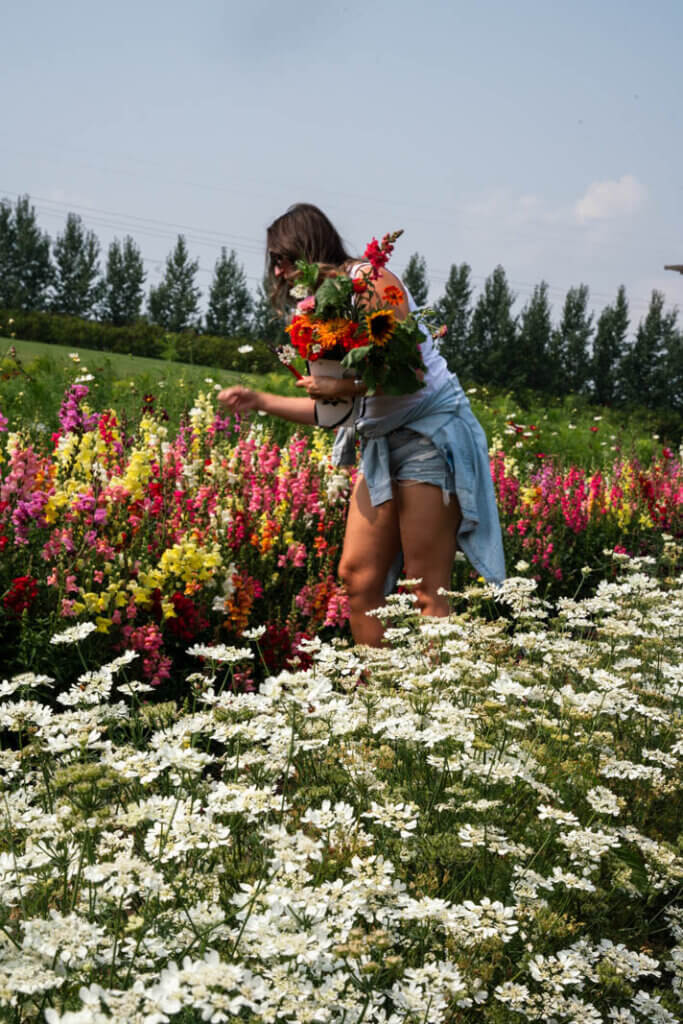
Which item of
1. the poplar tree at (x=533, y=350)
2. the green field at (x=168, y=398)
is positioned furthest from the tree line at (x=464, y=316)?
the green field at (x=168, y=398)

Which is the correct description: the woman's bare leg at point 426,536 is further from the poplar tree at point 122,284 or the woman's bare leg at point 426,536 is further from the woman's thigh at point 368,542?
the poplar tree at point 122,284

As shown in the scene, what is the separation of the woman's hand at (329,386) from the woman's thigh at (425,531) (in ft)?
1.39

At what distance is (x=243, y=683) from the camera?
151 inches

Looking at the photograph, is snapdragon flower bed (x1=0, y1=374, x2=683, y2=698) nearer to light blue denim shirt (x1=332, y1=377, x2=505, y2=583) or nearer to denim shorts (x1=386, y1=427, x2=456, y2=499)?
light blue denim shirt (x1=332, y1=377, x2=505, y2=583)

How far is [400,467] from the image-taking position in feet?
10.9

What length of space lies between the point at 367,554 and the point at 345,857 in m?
1.74

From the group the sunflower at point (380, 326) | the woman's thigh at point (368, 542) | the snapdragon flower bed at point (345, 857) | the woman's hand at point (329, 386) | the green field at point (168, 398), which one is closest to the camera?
the snapdragon flower bed at point (345, 857)

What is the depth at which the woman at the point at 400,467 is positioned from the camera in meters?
3.28

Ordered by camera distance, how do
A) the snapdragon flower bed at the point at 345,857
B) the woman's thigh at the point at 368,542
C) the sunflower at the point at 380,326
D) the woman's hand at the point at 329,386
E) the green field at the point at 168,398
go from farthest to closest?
the green field at the point at 168,398
the woman's thigh at the point at 368,542
the woman's hand at the point at 329,386
the sunflower at the point at 380,326
the snapdragon flower bed at the point at 345,857

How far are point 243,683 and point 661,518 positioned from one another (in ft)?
20.8

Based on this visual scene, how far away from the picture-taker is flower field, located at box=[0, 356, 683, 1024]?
1.43 meters

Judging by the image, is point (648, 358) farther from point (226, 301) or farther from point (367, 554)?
point (367, 554)

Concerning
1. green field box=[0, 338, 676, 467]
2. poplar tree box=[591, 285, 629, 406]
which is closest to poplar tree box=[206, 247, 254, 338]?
poplar tree box=[591, 285, 629, 406]

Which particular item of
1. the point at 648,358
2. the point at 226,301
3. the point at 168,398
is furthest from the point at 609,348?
the point at 168,398
